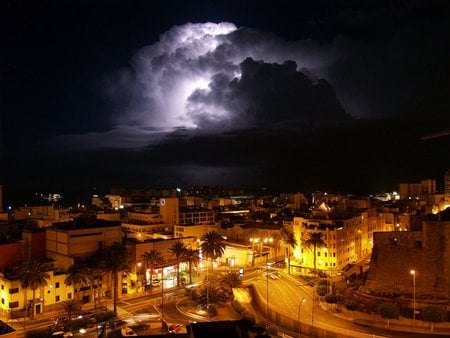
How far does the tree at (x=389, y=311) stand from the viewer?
51.5 m

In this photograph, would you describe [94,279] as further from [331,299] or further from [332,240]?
[332,240]

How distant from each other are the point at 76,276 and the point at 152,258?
13729 millimetres

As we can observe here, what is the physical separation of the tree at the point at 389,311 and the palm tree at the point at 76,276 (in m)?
39.2

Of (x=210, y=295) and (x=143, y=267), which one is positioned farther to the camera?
(x=143, y=267)

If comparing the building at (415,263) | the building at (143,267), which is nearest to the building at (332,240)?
the building at (415,263)

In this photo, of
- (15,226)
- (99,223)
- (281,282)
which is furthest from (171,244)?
(15,226)

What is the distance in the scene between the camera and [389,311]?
51.6 metres

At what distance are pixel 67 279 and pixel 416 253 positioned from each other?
47805 mm

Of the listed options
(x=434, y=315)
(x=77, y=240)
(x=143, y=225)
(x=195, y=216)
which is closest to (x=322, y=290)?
(x=434, y=315)

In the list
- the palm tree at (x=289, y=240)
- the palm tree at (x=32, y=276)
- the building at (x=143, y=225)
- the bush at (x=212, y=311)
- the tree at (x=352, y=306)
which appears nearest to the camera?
the palm tree at (x=32, y=276)

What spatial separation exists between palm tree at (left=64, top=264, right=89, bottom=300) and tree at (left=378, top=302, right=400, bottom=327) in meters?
39.2

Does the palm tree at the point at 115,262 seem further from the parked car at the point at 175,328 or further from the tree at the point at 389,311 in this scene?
the tree at the point at 389,311

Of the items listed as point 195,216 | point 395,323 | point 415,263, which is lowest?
point 395,323

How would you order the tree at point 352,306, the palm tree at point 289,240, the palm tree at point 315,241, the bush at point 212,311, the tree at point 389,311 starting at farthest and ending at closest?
1. the palm tree at point 289,240
2. the palm tree at point 315,241
3. the bush at point 212,311
4. the tree at point 352,306
5. the tree at point 389,311
